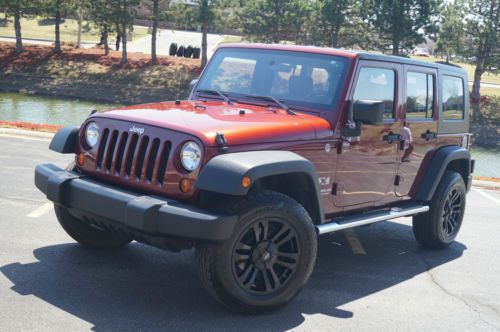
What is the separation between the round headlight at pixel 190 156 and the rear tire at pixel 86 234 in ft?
4.52

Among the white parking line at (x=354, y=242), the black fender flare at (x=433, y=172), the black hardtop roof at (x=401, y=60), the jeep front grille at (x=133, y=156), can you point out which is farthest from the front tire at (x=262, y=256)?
the black fender flare at (x=433, y=172)

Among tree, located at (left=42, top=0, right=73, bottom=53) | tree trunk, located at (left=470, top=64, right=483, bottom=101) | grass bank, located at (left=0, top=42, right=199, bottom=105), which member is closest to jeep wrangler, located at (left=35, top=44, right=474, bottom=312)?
grass bank, located at (left=0, top=42, right=199, bottom=105)

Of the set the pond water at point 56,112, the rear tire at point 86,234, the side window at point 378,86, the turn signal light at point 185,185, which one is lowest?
the pond water at point 56,112

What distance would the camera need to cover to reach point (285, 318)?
4.78 m

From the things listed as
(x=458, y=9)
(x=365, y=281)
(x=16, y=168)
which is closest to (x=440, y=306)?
(x=365, y=281)

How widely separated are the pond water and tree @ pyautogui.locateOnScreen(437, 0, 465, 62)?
9691 millimetres

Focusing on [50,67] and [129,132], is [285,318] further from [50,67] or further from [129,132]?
[50,67]

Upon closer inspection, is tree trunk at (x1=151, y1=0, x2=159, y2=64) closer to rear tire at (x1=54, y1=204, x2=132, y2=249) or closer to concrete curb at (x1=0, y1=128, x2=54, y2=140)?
concrete curb at (x1=0, y1=128, x2=54, y2=140)

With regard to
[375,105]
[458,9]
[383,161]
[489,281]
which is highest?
[458,9]

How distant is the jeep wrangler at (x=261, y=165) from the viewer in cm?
446

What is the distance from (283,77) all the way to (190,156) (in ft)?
5.52

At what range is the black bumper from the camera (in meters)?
4.26

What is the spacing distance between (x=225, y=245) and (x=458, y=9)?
37.9m

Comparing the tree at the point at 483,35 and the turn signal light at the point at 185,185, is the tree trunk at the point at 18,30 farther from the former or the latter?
the turn signal light at the point at 185,185
